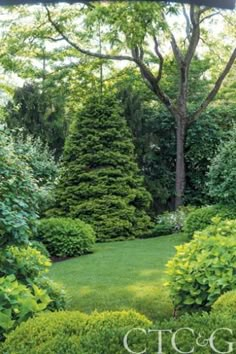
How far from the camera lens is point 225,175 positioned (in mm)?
8070

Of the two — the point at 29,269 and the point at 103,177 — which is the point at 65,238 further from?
the point at 29,269

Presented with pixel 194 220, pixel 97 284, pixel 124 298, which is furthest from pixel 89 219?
pixel 124 298

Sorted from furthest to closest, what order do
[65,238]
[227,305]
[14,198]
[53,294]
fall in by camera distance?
1. [65,238]
2. [53,294]
3. [14,198]
4. [227,305]

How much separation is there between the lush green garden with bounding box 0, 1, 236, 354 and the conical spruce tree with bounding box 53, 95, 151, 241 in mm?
25

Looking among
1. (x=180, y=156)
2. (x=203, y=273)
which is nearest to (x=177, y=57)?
(x=180, y=156)

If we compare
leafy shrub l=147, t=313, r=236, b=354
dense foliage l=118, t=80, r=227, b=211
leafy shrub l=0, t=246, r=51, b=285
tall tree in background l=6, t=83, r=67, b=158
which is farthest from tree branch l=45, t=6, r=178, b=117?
leafy shrub l=147, t=313, r=236, b=354

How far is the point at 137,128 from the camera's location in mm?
11141

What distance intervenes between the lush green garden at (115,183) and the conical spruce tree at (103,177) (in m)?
0.02

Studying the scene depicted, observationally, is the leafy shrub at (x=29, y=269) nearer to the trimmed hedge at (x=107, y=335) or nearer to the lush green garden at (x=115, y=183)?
the lush green garden at (x=115, y=183)

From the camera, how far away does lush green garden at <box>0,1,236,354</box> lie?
2.52m

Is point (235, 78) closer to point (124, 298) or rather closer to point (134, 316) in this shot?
point (124, 298)

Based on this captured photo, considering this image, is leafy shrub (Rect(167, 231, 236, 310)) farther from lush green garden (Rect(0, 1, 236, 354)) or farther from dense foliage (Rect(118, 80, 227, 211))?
dense foliage (Rect(118, 80, 227, 211))

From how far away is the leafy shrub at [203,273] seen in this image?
3414mm

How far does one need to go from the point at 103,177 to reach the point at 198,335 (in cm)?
768
